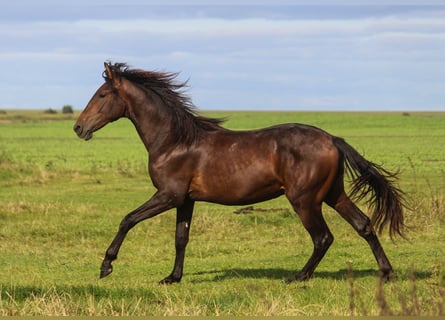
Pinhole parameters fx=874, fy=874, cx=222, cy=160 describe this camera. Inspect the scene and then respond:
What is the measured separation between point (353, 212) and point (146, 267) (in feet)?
10.7

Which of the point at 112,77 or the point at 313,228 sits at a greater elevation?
the point at 112,77

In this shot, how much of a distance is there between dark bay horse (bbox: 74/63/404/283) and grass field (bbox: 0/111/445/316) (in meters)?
0.70

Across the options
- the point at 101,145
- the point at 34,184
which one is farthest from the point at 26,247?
the point at 101,145

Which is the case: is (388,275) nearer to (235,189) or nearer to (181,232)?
(235,189)

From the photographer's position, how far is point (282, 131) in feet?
34.6

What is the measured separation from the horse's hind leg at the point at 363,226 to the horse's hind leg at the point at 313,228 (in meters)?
0.40

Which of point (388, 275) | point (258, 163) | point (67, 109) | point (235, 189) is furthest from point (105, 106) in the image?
point (67, 109)

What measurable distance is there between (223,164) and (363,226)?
6.20 feet

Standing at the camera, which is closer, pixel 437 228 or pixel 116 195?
pixel 437 228

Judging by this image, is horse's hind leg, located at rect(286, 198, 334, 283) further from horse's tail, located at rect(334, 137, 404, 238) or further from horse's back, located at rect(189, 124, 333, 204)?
horse's tail, located at rect(334, 137, 404, 238)

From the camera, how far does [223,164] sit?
1062cm

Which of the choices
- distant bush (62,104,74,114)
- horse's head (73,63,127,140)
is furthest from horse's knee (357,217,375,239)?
distant bush (62,104,74,114)

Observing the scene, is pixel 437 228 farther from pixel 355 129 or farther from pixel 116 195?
pixel 355 129

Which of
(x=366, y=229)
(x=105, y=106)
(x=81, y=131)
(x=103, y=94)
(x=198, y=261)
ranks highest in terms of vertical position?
(x=103, y=94)
